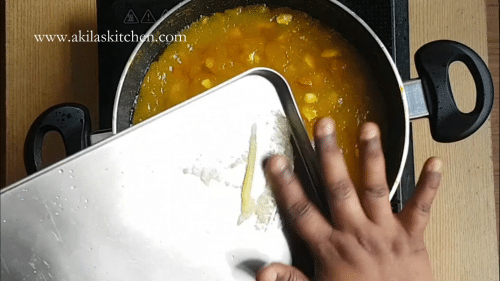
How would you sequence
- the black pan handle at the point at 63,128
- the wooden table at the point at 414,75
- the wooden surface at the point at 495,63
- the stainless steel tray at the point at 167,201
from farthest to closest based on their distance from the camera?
the wooden surface at the point at 495,63 < the wooden table at the point at 414,75 < the black pan handle at the point at 63,128 < the stainless steel tray at the point at 167,201

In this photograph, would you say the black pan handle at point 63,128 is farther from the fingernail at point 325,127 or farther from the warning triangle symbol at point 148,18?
the fingernail at point 325,127

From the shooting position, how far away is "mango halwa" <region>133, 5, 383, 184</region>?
689mm

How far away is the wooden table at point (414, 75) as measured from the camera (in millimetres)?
791

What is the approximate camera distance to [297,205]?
1.86 feet

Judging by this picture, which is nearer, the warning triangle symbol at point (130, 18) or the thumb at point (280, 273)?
the thumb at point (280, 273)

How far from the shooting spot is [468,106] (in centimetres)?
79

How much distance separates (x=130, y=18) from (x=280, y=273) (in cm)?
45

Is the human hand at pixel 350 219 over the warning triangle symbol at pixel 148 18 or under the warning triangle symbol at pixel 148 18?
under

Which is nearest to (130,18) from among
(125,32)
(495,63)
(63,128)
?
(125,32)

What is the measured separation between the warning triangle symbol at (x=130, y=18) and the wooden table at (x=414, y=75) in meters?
0.09

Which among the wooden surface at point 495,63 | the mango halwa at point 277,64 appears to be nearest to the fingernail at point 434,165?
the mango halwa at point 277,64

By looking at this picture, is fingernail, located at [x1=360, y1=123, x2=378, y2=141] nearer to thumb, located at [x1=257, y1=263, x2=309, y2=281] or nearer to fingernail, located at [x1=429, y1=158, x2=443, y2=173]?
fingernail, located at [x1=429, y1=158, x2=443, y2=173]

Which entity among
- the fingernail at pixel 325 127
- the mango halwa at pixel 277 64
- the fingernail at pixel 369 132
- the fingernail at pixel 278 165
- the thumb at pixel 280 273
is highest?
the mango halwa at pixel 277 64

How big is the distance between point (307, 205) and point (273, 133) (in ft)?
0.31
